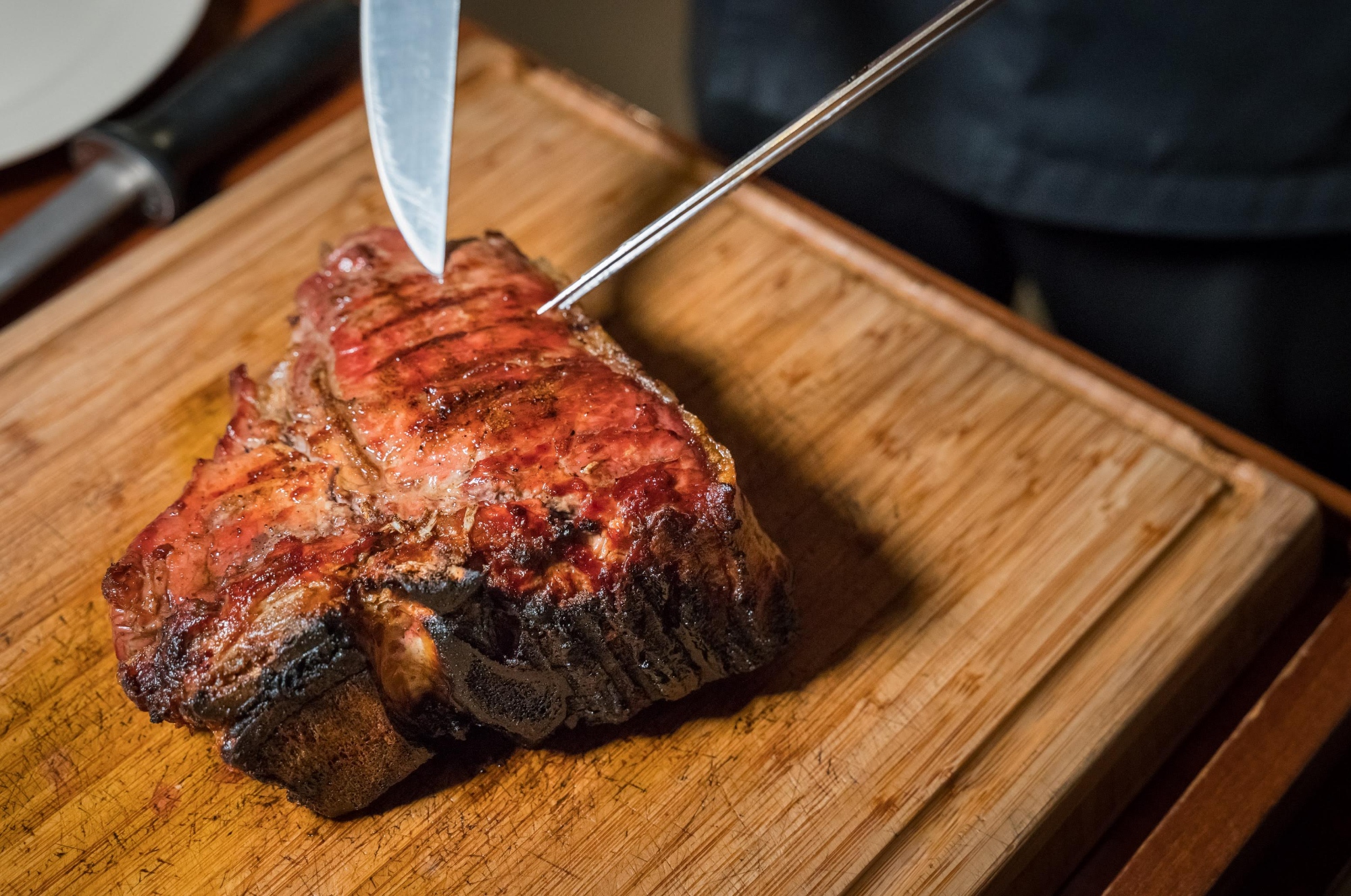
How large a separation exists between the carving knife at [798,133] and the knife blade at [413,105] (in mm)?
314

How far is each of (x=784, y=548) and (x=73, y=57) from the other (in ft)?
7.73

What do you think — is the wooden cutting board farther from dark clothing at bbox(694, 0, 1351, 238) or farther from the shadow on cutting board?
dark clothing at bbox(694, 0, 1351, 238)

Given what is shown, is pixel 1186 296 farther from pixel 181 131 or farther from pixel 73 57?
pixel 73 57

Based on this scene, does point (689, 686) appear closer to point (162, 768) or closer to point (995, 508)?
point (995, 508)

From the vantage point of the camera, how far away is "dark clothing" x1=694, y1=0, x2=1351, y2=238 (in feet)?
7.65

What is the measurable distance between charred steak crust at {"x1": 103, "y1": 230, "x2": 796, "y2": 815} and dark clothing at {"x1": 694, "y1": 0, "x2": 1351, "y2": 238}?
1307 millimetres

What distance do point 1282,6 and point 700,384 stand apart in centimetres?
145

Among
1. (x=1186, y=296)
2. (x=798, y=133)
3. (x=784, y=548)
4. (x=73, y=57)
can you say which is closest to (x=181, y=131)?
(x=73, y=57)

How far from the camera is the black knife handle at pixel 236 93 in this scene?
8.65ft

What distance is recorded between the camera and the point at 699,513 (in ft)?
5.47

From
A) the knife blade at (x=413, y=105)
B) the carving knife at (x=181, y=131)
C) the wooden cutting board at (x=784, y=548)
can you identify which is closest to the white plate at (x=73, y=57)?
the carving knife at (x=181, y=131)

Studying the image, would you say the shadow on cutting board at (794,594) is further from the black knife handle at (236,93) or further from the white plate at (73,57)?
the white plate at (73,57)

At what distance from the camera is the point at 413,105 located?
214 cm

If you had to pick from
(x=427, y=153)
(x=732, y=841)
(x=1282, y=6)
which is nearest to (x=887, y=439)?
(x=732, y=841)
